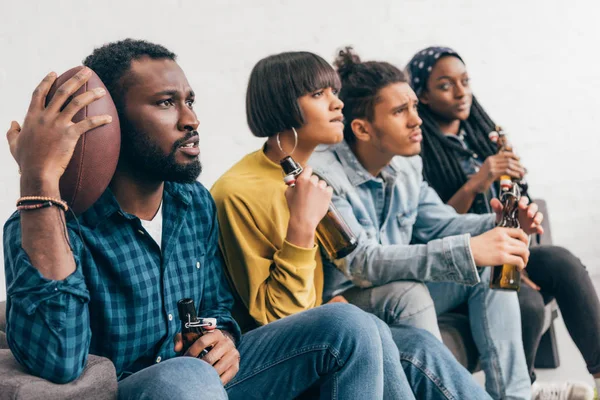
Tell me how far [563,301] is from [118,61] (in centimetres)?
150

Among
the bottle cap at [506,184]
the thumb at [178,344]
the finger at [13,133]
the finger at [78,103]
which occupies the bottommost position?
the thumb at [178,344]

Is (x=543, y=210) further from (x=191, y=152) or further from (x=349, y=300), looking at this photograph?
(x=191, y=152)

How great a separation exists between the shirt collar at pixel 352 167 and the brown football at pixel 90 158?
0.93 meters

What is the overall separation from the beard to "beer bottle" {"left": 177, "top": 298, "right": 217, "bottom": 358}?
24 cm

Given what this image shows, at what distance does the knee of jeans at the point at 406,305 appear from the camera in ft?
6.35

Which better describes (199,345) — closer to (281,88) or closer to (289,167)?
(289,167)

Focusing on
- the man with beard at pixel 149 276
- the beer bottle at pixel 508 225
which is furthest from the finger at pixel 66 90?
the beer bottle at pixel 508 225

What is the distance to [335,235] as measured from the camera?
6.20ft

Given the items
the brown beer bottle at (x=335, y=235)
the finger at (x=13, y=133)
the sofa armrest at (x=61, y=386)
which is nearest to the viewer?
the sofa armrest at (x=61, y=386)

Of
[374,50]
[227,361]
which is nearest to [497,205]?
[227,361]

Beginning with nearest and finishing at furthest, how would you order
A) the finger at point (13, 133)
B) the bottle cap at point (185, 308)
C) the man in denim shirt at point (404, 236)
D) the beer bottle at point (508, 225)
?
1. the finger at point (13, 133)
2. the bottle cap at point (185, 308)
3. the man in denim shirt at point (404, 236)
4. the beer bottle at point (508, 225)

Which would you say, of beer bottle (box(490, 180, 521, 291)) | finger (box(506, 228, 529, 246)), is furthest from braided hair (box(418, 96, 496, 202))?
finger (box(506, 228, 529, 246))

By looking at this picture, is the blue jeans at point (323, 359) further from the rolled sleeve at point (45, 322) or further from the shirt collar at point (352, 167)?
the shirt collar at point (352, 167)

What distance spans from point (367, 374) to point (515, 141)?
2924 mm
